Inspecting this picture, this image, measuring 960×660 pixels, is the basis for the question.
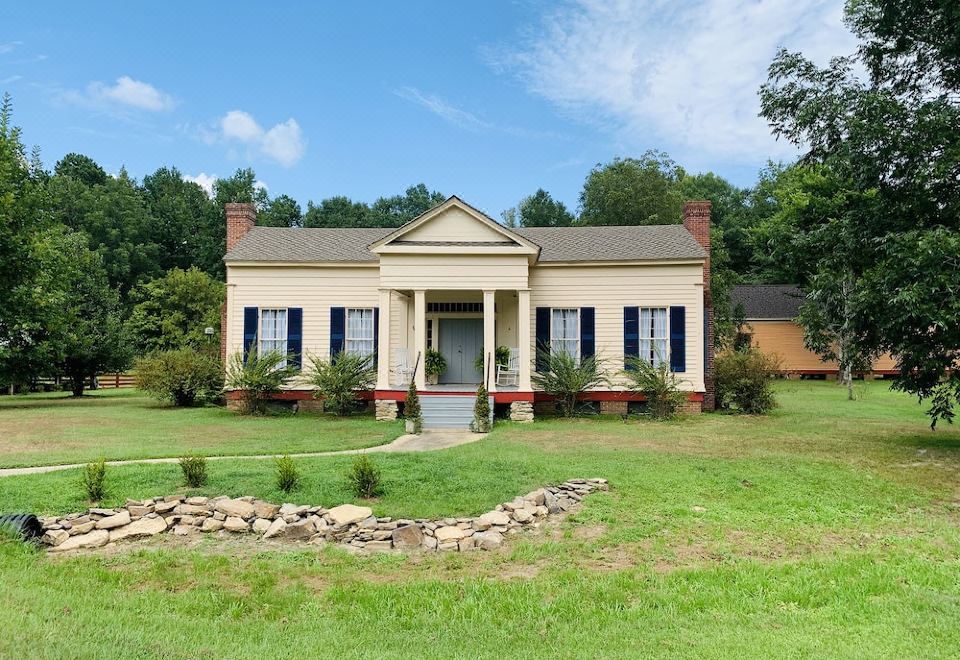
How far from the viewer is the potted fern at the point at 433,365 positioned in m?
19.0

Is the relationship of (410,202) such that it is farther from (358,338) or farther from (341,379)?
(341,379)

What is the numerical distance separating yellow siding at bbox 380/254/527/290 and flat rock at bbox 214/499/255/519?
408 inches

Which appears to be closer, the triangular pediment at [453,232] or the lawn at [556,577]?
the lawn at [556,577]

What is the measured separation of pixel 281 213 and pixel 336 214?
4492 millimetres

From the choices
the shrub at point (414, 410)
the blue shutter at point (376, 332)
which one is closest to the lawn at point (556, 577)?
the shrub at point (414, 410)

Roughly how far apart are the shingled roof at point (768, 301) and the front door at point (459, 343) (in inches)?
892

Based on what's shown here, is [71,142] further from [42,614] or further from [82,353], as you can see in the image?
[42,614]

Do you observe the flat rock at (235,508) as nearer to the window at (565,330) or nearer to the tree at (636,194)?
the window at (565,330)

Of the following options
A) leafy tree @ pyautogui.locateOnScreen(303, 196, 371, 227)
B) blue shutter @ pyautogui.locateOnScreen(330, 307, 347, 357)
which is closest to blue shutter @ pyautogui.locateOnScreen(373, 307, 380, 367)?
blue shutter @ pyautogui.locateOnScreen(330, 307, 347, 357)

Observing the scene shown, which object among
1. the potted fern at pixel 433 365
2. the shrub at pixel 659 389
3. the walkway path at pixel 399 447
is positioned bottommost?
the walkway path at pixel 399 447

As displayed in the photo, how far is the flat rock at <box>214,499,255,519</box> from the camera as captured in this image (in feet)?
23.4

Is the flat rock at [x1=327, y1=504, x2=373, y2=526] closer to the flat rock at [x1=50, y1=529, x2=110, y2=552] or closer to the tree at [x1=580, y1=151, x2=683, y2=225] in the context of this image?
the flat rock at [x1=50, y1=529, x2=110, y2=552]

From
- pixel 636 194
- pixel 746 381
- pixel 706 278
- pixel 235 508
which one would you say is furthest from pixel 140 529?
pixel 636 194

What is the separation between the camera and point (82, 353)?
79.9 ft
